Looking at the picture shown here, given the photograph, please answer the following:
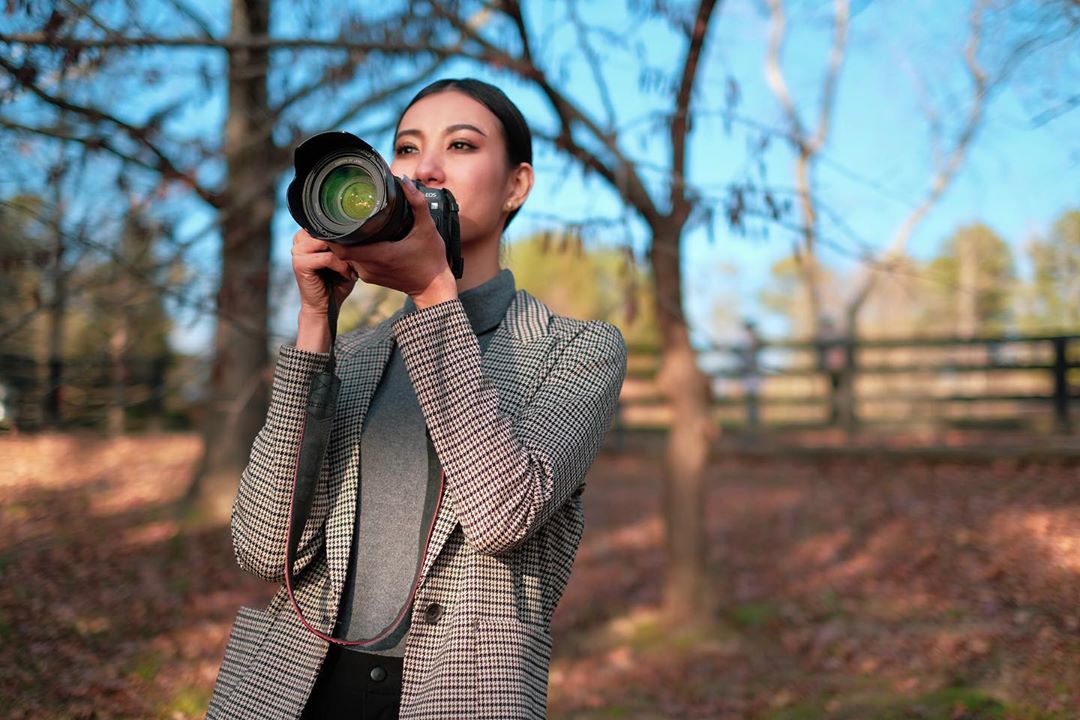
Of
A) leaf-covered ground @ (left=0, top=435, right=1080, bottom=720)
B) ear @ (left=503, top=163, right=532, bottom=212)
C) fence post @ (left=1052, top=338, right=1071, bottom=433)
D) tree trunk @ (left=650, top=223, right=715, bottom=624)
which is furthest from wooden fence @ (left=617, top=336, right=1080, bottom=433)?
ear @ (left=503, top=163, right=532, bottom=212)

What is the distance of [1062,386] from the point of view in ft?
30.3

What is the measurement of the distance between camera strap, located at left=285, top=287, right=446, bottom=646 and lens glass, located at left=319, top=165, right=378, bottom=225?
5.9 inches

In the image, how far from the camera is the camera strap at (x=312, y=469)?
1316 mm

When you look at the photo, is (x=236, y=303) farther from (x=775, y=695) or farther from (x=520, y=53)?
(x=775, y=695)

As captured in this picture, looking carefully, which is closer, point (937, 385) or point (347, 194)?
point (347, 194)

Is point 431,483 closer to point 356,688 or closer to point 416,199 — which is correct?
point 356,688

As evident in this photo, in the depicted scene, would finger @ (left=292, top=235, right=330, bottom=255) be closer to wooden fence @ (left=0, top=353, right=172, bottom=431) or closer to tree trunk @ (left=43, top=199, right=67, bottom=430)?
tree trunk @ (left=43, top=199, right=67, bottom=430)

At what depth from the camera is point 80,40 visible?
3494mm

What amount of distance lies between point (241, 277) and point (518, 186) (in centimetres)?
363

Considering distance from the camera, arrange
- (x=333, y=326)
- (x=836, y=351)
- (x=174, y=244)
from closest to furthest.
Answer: (x=333, y=326) → (x=174, y=244) → (x=836, y=351)

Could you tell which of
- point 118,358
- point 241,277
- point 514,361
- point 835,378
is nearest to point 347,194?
point 514,361

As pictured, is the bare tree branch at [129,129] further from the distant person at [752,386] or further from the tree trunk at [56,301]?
the distant person at [752,386]

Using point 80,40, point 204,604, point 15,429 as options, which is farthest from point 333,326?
point 204,604

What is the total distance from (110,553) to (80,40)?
4.02 m
